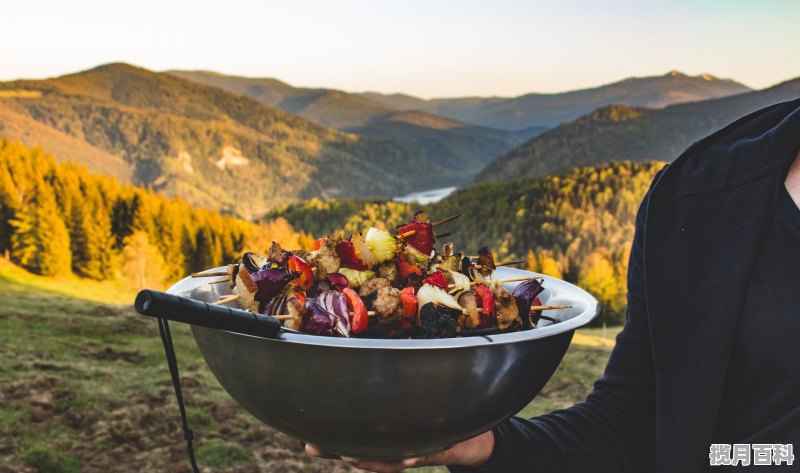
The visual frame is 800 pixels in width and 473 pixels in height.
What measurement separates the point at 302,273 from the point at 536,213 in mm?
106184

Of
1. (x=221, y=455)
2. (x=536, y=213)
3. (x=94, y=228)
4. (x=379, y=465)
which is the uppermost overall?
(x=379, y=465)

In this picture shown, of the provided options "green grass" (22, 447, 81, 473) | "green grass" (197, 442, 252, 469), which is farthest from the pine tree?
"green grass" (22, 447, 81, 473)

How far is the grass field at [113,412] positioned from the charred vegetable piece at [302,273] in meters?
10.1

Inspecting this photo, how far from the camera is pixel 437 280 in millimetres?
1540

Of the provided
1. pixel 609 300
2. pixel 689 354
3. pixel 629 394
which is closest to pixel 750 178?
pixel 689 354

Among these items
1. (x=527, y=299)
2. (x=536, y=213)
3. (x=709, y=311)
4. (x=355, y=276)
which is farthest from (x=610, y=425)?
(x=536, y=213)

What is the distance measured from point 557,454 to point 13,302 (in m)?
31.3

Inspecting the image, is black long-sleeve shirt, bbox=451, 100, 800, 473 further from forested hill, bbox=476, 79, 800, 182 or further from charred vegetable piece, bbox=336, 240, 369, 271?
forested hill, bbox=476, 79, 800, 182

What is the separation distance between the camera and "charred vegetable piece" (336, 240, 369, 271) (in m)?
1.65

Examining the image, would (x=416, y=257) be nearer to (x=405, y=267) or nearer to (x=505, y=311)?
(x=405, y=267)

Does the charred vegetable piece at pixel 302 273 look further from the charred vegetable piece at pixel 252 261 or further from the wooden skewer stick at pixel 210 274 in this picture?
the wooden skewer stick at pixel 210 274

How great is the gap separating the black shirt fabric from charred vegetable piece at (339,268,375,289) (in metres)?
1.03

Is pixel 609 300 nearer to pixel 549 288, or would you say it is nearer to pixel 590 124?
pixel 549 288

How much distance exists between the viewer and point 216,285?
1774mm
